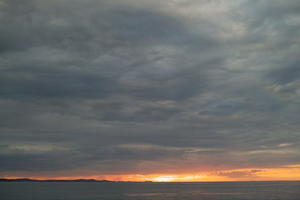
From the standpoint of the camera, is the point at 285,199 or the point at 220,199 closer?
the point at 285,199

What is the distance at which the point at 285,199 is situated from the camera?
134625 millimetres

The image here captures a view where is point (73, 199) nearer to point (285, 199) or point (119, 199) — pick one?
point (119, 199)

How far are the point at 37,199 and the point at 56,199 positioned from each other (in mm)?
9687

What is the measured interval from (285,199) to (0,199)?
460 ft

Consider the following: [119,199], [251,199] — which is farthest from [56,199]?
[251,199]

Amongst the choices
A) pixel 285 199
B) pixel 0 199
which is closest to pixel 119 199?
pixel 0 199

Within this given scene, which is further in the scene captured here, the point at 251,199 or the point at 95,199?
the point at 95,199

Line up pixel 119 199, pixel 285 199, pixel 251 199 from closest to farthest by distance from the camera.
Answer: pixel 285 199 < pixel 251 199 < pixel 119 199

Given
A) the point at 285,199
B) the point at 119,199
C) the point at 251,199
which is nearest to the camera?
the point at 285,199

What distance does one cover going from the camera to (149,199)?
153 meters

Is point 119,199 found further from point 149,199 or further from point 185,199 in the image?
point 185,199

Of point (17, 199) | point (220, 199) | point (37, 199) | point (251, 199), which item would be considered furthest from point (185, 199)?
point (17, 199)

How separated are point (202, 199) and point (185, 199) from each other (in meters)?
8.15

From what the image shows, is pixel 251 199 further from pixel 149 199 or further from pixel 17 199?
pixel 17 199
